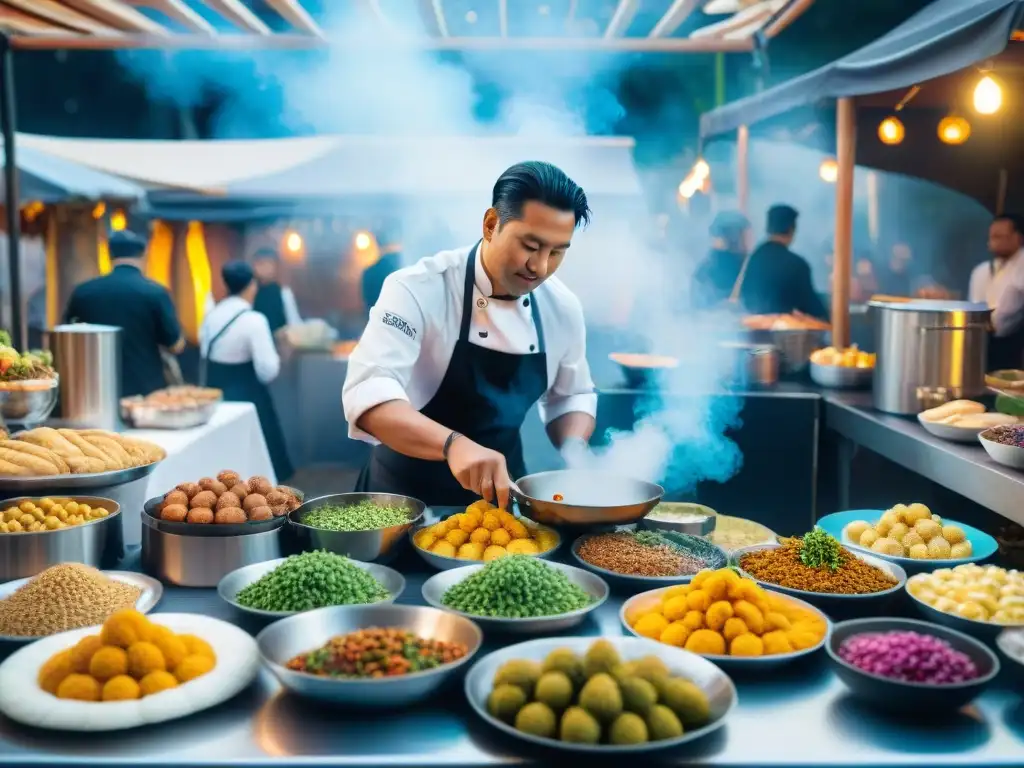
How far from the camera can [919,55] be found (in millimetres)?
3705

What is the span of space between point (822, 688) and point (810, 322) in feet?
12.5

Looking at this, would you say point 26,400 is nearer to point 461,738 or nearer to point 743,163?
point 461,738

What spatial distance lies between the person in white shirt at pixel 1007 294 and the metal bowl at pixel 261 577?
209 inches

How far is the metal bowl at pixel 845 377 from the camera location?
14.6 feet

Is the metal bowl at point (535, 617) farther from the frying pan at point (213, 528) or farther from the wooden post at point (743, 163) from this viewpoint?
the wooden post at point (743, 163)

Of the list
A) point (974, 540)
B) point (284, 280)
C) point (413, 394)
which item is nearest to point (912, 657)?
point (974, 540)

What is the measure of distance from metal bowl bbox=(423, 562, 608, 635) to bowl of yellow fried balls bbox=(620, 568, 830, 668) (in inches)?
3.7

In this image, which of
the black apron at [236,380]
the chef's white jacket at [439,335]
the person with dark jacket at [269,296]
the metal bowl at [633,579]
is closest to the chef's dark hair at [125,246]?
the black apron at [236,380]

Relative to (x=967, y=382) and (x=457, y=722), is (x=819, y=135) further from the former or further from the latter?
(x=457, y=722)

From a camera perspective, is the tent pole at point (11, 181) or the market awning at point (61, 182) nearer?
the tent pole at point (11, 181)

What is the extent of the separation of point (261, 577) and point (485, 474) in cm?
58

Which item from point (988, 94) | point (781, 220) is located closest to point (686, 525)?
point (988, 94)

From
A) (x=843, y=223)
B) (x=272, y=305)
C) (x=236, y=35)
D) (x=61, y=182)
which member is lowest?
(x=272, y=305)

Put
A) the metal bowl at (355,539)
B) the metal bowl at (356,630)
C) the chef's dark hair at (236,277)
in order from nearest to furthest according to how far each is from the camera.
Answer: the metal bowl at (356,630) < the metal bowl at (355,539) < the chef's dark hair at (236,277)
